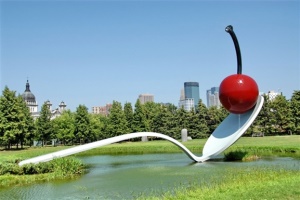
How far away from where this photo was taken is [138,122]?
44.4 meters

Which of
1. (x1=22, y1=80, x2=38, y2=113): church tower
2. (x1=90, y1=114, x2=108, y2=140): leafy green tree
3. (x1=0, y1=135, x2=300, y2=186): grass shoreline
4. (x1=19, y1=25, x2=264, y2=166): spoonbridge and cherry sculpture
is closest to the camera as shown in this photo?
(x1=0, y1=135, x2=300, y2=186): grass shoreline

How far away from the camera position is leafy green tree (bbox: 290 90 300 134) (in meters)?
37.4

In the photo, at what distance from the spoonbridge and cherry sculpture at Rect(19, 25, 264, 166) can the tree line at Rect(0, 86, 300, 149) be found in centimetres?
2000

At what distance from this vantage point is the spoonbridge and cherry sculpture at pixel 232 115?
51.7 ft

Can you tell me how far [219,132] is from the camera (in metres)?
18.6

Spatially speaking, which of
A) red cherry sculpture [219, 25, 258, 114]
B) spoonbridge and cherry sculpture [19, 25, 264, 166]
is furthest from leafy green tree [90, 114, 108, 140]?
red cherry sculpture [219, 25, 258, 114]

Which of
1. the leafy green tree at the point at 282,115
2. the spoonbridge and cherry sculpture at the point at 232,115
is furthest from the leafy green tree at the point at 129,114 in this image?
the spoonbridge and cherry sculpture at the point at 232,115

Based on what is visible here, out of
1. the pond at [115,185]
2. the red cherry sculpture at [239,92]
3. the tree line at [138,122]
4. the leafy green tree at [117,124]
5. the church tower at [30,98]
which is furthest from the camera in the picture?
the church tower at [30,98]

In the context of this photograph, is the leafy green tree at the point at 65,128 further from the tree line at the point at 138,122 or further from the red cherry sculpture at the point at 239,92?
the red cherry sculpture at the point at 239,92

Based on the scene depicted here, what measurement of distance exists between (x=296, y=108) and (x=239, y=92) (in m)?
23.7

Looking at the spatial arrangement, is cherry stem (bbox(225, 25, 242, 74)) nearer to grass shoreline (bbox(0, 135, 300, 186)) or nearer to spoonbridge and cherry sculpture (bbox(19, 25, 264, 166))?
spoonbridge and cherry sculpture (bbox(19, 25, 264, 166))

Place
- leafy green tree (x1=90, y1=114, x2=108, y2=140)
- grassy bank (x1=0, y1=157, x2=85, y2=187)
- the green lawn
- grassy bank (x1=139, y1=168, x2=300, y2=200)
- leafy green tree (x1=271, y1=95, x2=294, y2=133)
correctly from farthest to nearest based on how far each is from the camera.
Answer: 1. leafy green tree (x1=90, y1=114, x2=108, y2=140)
2. leafy green tree (x1=271, y1=95, x2=294, y2=133)
3. the green lawn
4. grassy bank (x1=0, y1=157, x2=85, y2=187)
5. grassy bank (x1=139, y1=168, x2=300, y2=200)

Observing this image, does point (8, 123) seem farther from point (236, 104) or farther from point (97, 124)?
point (236, 104)

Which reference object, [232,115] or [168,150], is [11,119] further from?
[232,115]
